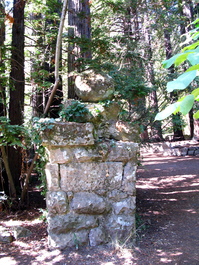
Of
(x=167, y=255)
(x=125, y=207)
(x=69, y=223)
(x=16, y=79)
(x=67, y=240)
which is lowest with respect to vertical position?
(x=167, y=255)

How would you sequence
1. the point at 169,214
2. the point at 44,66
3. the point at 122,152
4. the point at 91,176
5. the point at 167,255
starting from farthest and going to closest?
1. the point at 44,66
2. the point at 169,214
3. the point at 122,152
4. the point at 91,176
5. the point at 167,255

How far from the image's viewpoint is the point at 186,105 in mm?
884

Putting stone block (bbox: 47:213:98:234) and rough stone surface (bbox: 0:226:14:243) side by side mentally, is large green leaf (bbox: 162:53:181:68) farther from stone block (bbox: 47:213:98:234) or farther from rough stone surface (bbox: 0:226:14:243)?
rough stone surface (bbox: 0:226:14:243)

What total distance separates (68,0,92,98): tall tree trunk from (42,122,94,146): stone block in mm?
1544

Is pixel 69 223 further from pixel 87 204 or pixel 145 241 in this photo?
pixel 145 241

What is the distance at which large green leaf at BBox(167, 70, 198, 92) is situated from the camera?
0.85 m

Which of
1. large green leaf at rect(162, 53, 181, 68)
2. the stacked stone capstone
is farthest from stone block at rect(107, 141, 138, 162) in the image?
large green leaf at rect(162, 53, 181, 68)

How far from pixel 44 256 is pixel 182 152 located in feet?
35.3

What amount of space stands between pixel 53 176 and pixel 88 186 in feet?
1.68

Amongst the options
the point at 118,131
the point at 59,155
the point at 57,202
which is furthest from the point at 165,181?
the point at 59,155

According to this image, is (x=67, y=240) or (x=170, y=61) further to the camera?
(x=67, y=240)

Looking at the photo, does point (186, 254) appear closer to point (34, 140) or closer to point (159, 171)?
point (34, 140)

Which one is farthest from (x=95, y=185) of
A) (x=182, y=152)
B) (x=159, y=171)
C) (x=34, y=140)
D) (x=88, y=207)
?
(x=182, y=152)

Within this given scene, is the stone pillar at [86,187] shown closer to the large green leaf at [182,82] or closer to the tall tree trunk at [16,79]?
the tall tree trunk at [16,79]
